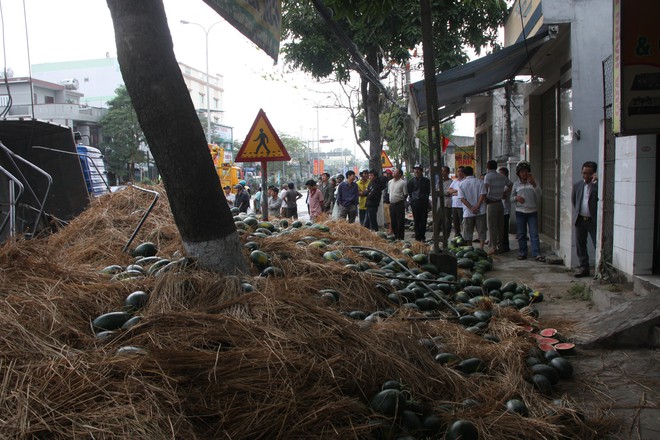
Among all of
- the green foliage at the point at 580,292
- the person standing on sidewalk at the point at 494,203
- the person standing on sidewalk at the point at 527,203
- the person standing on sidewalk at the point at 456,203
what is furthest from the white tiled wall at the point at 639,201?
the person standing on sidewalk at the point at 456,203

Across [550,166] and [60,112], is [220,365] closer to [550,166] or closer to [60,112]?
[550,166]

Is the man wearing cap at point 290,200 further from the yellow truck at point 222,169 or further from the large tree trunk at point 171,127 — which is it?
the yellow truck at point 222,169

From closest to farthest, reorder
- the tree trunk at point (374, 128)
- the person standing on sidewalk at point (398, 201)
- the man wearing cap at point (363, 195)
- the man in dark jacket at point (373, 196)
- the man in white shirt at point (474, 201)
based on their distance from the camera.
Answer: the man in white shirt at point (474, 201) → the person standing on sidewalk at point (398, 201) → the man in dark jacket at point (373, 196) → the man wearing cap at point (363, 195) → the tree trunk at point (374, 128)

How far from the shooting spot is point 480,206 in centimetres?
1125

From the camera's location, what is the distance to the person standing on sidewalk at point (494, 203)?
10984 millimetres

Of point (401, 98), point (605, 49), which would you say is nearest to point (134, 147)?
point (401, 98)

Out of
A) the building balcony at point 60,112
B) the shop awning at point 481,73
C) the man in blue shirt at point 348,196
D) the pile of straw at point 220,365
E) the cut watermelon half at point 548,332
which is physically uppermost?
the building balcony at point 60,112

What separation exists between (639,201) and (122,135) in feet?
119

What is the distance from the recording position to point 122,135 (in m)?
37.9

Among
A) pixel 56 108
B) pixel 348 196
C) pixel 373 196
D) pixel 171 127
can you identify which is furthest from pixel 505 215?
pixel 56 108

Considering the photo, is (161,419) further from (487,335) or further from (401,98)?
(401,98)

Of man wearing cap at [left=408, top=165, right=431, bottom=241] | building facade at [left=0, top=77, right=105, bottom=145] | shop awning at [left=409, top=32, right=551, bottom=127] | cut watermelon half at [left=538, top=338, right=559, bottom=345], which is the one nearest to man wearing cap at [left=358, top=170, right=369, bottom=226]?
man wearing cap at [left=408, top=165, right=431, bottom=241]

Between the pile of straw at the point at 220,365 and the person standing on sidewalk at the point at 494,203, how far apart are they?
6.19 meters

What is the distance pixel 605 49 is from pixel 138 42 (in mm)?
7490
